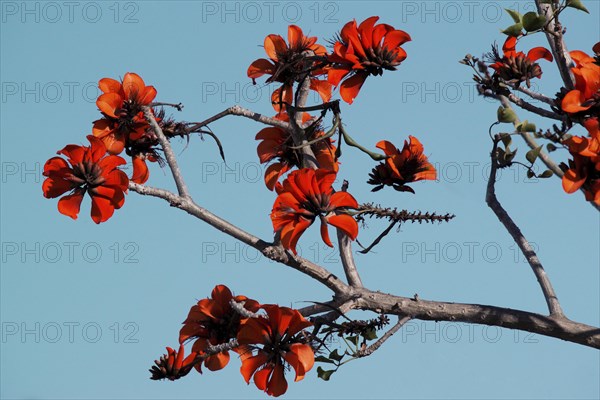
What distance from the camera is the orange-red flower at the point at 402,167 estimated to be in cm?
Answer: 421

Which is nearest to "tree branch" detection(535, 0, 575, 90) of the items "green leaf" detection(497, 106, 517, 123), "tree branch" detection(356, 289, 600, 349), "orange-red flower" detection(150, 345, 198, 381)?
"green leaf" detection(497, 106, 517, 123)

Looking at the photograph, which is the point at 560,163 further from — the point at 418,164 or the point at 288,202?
the point at 288,202

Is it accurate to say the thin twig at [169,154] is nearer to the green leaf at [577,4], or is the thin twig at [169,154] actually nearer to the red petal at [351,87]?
the red petal at [351,87]

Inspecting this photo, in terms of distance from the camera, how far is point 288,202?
3.79m

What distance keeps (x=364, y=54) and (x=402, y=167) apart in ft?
1.84

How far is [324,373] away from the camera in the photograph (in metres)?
4.28

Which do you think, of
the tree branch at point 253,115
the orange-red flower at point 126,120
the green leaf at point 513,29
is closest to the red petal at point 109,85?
the orange-red flower at point 126,120

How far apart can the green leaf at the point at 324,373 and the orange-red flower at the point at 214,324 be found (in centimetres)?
44

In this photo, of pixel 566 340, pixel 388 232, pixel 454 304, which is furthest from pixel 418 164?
pixel 566 340

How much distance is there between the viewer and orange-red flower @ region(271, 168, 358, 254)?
3.79 meters

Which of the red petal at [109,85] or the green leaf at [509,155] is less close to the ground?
the red petal at [109,85]

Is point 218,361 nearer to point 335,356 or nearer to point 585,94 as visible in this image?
point 335,356

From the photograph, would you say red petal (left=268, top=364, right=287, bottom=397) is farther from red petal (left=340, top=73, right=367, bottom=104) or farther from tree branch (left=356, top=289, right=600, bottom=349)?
red petal (left=340, top=73, right=367, bottom=104)

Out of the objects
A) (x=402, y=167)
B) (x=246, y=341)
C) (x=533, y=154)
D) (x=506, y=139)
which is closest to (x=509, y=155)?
(x=506, y=139)
